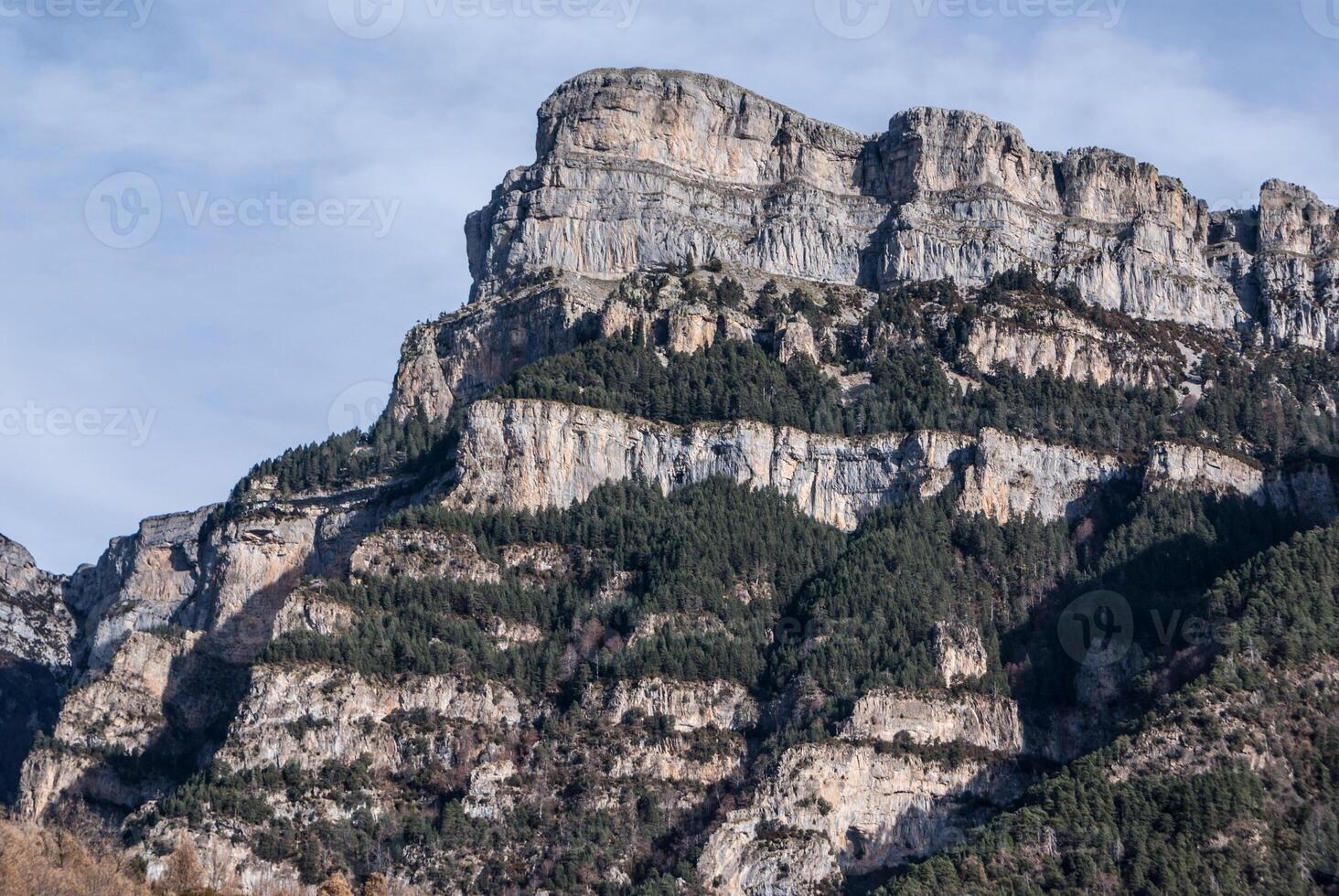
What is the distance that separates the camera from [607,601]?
148625 millimetres

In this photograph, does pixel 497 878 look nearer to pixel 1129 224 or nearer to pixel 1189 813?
pixel 1189 813

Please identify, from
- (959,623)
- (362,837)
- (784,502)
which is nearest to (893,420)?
(784,502)

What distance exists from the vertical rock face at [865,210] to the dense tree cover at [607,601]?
105 ft

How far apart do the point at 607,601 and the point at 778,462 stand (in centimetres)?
1721

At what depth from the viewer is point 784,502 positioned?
158625 millimetres

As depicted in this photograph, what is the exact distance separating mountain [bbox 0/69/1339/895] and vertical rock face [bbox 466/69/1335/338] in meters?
0.32

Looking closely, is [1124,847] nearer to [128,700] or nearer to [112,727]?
[112,727]

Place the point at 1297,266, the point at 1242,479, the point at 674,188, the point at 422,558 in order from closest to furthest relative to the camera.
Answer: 1. the point at 422,558
2. the point at 1242,479
3. the point at 674,188
4. the point at 1297,266

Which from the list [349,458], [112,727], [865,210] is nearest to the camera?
[112,727]

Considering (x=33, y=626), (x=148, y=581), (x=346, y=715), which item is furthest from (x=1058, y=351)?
(x=33, y=626)

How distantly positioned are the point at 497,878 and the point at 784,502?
35.0 metres

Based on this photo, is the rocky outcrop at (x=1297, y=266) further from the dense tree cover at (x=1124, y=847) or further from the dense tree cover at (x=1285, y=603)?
the dense tree cover at (x=1124, y=847)

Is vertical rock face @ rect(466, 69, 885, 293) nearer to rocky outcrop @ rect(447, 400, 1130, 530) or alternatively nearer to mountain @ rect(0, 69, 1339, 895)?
mountain @ rect(0, 69, 1339, 895)

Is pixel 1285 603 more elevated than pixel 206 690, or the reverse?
pixel 1285 603
